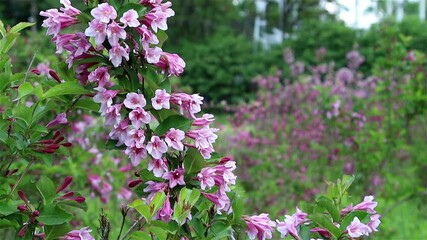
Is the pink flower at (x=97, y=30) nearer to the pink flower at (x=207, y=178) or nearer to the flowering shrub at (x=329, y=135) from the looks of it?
the pink flower at (x=207, y=178)

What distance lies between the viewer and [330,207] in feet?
4.63

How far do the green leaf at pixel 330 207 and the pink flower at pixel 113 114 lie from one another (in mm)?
491

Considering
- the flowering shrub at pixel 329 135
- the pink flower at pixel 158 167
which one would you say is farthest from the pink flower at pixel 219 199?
the flowering shrub at pixel 329 135

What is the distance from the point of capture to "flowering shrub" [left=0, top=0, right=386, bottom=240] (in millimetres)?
1273

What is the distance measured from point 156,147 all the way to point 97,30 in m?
0.27

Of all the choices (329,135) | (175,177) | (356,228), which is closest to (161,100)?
(175,177)

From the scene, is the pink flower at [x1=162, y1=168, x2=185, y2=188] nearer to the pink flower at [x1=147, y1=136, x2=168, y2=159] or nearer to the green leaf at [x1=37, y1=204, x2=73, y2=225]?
the pink flower at [x1=147, y1=136, x2=168, y2=159]

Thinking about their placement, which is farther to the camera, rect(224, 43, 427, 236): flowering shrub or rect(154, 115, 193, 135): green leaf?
rect(224, 43, 427, 236): flowering shrub

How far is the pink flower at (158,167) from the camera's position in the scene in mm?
1295

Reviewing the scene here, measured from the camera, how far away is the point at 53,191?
56.1 inches

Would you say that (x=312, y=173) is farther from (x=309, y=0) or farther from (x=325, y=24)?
(x=309, y=0)

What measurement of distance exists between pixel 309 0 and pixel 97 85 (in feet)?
96.5

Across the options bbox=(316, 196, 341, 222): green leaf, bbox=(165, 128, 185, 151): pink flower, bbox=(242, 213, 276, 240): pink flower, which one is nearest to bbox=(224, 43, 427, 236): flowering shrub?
bbox=(316, 196, 341, 222): green leaf

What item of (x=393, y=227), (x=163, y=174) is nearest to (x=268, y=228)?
(x=163, y=174)
